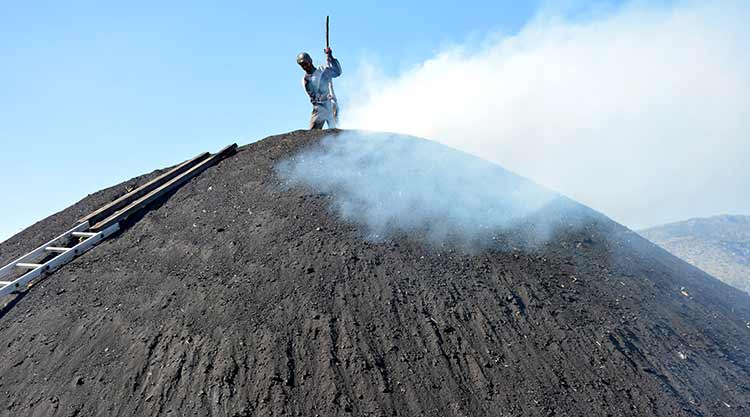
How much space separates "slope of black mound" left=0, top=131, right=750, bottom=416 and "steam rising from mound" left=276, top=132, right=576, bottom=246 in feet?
1.13

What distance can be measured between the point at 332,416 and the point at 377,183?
4.45 m

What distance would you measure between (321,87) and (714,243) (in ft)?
151

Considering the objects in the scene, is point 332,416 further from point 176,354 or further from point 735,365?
point 735,365

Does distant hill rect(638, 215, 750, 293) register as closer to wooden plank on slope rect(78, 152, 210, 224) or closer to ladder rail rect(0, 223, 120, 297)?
Answer: wooden plank on slope rect(78, 152, 210, 224)

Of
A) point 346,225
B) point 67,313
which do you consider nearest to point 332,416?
point 346,225

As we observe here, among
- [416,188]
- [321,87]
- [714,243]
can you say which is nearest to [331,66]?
[321,87]

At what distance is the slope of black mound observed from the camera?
569 centimetres

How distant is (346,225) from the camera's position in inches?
312

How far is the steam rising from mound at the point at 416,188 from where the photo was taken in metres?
8.34

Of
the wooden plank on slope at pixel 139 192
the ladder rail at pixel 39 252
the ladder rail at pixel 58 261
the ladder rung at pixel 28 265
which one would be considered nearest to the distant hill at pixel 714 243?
the wooden plank on slope at pixel 139 192

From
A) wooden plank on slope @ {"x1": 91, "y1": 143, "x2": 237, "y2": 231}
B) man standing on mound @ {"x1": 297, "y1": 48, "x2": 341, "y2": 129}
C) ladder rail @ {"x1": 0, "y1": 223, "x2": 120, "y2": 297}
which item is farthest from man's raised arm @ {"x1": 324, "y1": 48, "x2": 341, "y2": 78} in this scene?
ladder rail @ {"x1": 0, "y1": 223, "x2": 120, "y2": 297}

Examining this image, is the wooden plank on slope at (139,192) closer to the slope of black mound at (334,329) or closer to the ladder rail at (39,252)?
the ladder rail at (39,252)

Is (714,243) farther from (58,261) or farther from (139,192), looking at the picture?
(58,261)

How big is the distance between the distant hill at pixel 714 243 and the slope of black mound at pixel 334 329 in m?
32.9
